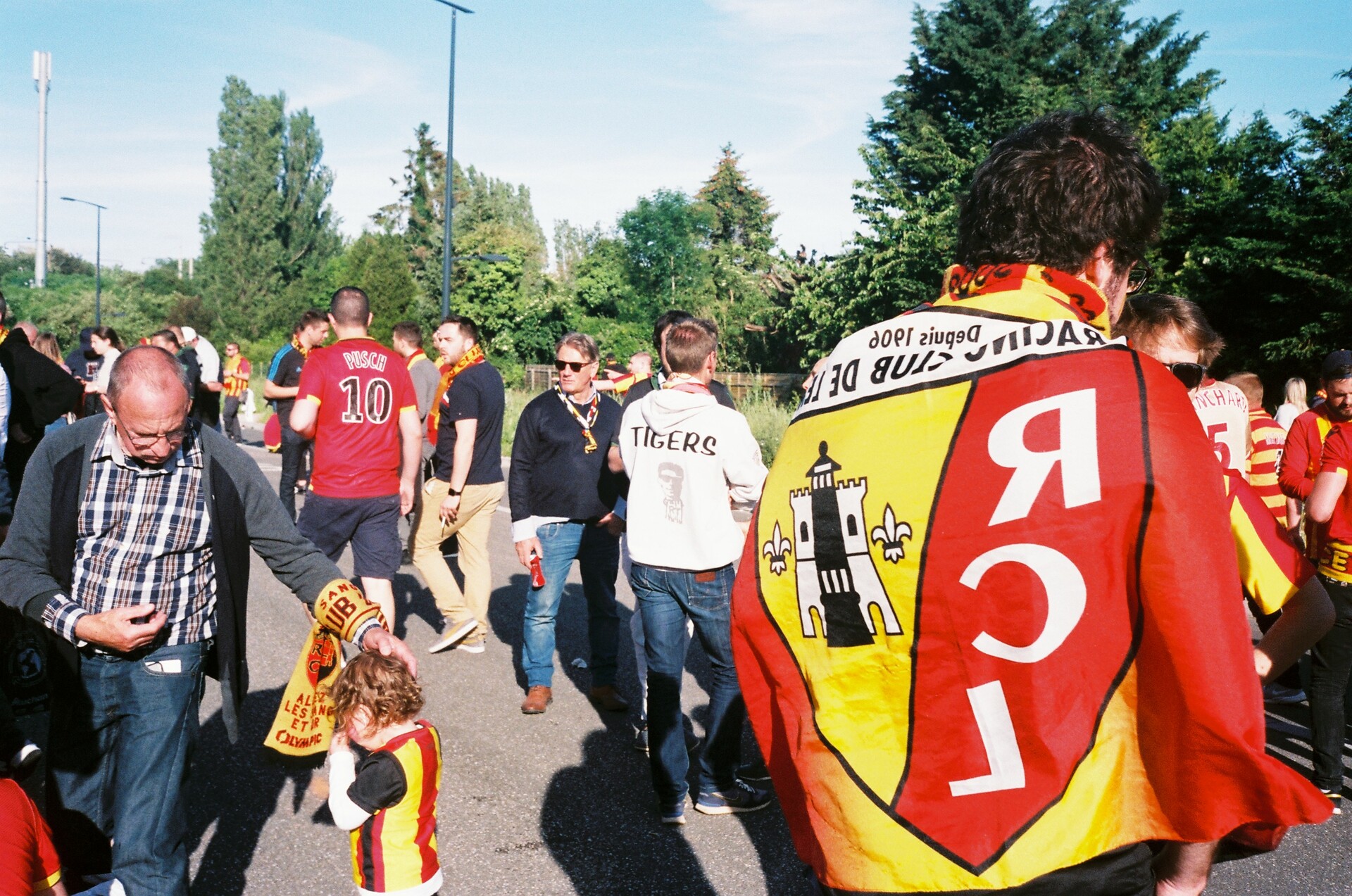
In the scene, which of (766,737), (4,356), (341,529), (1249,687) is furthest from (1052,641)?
(4,356)

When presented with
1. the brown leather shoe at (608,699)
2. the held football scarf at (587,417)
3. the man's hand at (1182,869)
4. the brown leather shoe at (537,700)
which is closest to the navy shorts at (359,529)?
the brown leather shoe at (537,700)

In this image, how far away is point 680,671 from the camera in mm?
4500

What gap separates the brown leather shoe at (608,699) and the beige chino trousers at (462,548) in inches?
55.9

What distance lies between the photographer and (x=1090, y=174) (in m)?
1.59

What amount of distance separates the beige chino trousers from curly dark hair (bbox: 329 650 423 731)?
3831 millimetres

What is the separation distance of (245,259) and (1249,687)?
6756 cm

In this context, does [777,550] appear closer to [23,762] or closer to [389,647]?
[389,647]

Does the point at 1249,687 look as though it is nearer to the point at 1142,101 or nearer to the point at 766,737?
the point at 766,737

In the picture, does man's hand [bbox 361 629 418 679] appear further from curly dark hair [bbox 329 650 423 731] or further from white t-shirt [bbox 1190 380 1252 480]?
white t-shirt [bbox 1190 380 1252 480]

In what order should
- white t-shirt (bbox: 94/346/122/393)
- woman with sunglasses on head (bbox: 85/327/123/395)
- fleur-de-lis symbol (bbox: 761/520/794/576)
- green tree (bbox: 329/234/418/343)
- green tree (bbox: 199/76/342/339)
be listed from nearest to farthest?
fleur-de-lis symbol (bbox: 761/520/794/576)
white t-shirt (bbox: 94/346/122/393)
woman with sunglasses on head (bbox: 85/327/123/395)
green tree (bbox: 329/234/418/343)
green tree (bbox: 199/76/342/339)

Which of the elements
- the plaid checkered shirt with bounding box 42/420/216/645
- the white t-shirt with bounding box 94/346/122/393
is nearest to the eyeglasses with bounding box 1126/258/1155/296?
the plaid checkered shirt with bounding box 42/420/216/645

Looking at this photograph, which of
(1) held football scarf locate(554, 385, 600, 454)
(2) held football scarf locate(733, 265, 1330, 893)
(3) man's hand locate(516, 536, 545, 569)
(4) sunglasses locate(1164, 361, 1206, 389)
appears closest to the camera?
(2) held football scarf locate(733, 265, 1330, 893)

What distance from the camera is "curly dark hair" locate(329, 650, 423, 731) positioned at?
3.10 m

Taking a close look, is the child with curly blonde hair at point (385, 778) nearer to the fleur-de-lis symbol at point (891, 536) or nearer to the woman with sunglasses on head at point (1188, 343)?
the fleur-de-lis symbol at point (891, 536)
